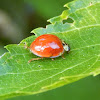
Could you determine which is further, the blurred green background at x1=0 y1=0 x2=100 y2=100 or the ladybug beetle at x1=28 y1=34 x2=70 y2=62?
the blurred green background at x1=0 y1=0 x2=100 y2=100

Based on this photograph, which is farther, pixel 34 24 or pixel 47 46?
pixel 34 24

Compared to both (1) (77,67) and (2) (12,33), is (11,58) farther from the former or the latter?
(2) (12,33)

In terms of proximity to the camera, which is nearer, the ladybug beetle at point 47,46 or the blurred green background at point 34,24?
the ladybug beetle at point 47,46

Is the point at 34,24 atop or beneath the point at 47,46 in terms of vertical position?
atop

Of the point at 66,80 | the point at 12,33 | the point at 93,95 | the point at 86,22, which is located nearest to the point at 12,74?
the point at 66,80
